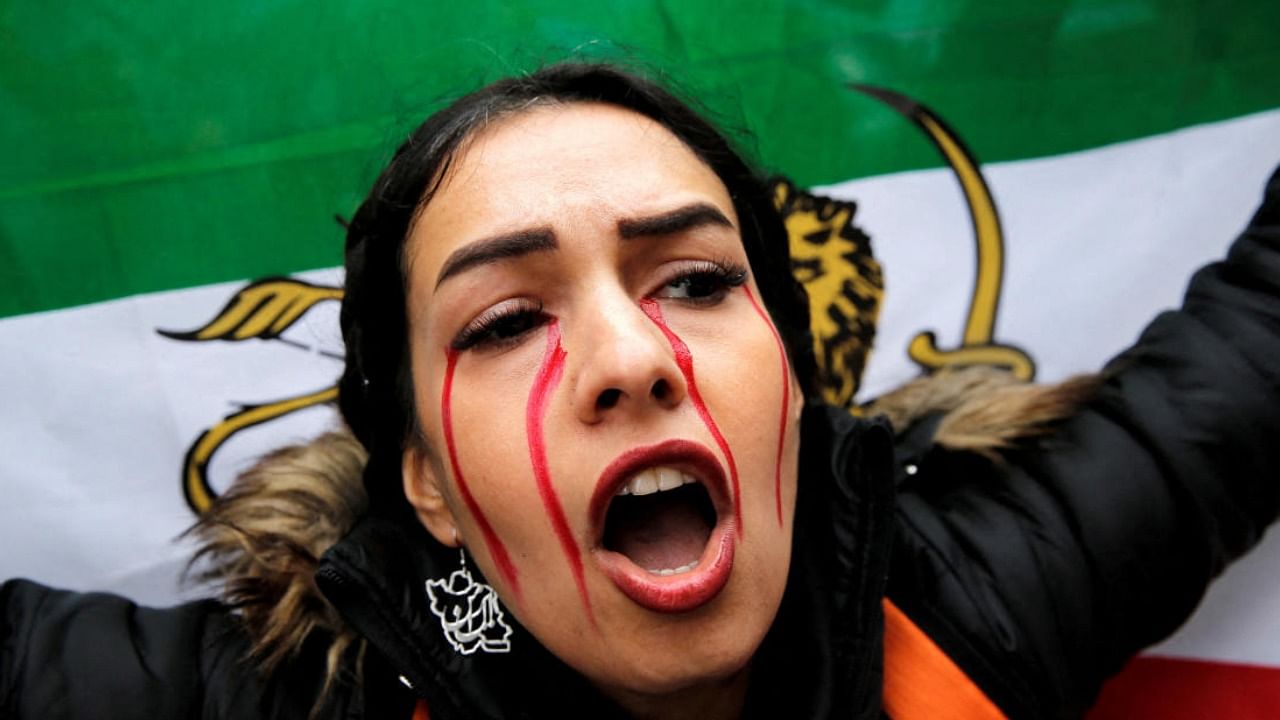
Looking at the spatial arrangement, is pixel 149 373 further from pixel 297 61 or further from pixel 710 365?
pixel 710 365

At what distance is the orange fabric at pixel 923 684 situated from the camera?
1.53 m

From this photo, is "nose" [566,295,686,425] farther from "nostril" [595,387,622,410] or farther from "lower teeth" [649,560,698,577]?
"lower teeth" [649,560,698,577]

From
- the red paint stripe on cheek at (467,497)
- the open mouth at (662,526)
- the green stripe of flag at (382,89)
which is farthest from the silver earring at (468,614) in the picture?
the green stripe of flag at (382,89)

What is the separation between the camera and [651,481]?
1.25 meters

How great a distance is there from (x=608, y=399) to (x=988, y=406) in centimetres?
93

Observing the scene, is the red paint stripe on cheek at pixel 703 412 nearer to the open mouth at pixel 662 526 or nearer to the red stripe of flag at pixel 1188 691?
the open mouth at pixel 662 526

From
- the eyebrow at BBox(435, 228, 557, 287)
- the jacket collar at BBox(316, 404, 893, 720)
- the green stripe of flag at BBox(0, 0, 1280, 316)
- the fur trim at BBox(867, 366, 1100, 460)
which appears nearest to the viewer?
the eyebrow at BBox(435, 228, 557, 287)

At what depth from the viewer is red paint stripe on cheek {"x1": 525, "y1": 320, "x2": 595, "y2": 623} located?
1.27m

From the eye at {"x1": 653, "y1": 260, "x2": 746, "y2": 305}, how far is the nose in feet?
0.45

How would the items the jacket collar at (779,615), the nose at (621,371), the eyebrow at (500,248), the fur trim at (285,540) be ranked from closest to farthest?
1. the nose at (621,371)
2. the eyebrow at (500,248)
3. the jacket collar at (779,615)
4. the fur trim at (285,540)

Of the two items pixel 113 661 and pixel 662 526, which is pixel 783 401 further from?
pixel 113 661

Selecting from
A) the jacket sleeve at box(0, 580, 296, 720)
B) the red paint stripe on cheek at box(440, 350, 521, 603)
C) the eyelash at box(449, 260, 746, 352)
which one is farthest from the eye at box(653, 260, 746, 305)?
the jacket sleeve at box(0, 580, 296, 720)

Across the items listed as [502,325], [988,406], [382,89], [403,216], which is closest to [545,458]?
[502,325]

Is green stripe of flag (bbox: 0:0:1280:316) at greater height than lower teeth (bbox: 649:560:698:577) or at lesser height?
greater
